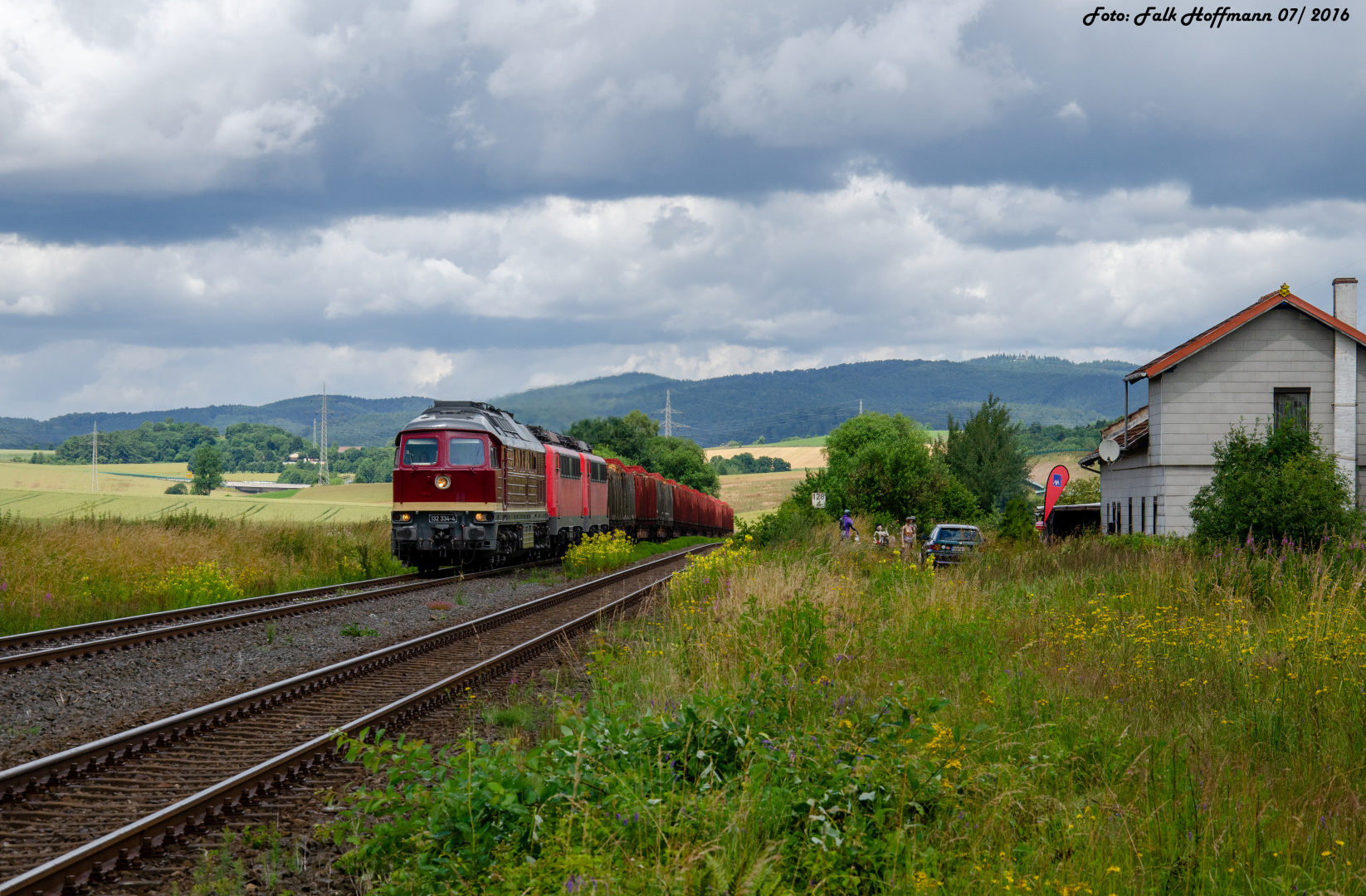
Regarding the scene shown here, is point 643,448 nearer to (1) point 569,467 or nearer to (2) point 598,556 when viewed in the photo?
(1) point 569,467

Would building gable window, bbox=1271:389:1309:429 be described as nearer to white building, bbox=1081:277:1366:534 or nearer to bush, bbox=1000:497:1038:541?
white building, bbox=1081:277:1366:534

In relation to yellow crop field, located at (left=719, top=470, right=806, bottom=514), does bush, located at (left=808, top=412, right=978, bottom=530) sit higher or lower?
higher

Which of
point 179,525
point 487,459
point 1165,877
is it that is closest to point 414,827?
point 1165,877

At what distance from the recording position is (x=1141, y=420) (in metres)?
33.2

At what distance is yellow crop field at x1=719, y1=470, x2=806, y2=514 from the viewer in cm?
12206

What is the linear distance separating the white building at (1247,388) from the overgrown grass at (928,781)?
73.5 ft

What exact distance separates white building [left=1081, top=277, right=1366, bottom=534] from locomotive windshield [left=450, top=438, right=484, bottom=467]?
19526 mm

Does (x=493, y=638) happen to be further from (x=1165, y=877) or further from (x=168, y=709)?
(x=1165, y=877)

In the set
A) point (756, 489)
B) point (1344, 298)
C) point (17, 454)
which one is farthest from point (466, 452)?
point (17, 454)

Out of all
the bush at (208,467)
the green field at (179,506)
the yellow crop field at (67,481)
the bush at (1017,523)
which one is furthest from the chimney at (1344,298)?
the bush at (208,467)

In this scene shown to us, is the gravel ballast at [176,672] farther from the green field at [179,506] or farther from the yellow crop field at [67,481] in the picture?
the yellow crop field at [67,481]

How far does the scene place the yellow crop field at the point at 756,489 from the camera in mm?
122062

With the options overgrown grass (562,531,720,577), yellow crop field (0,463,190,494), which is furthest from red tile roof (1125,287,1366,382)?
yellow crop field (0,463,190,494)

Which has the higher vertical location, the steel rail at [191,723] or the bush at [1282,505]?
the bush at [1282,505]
